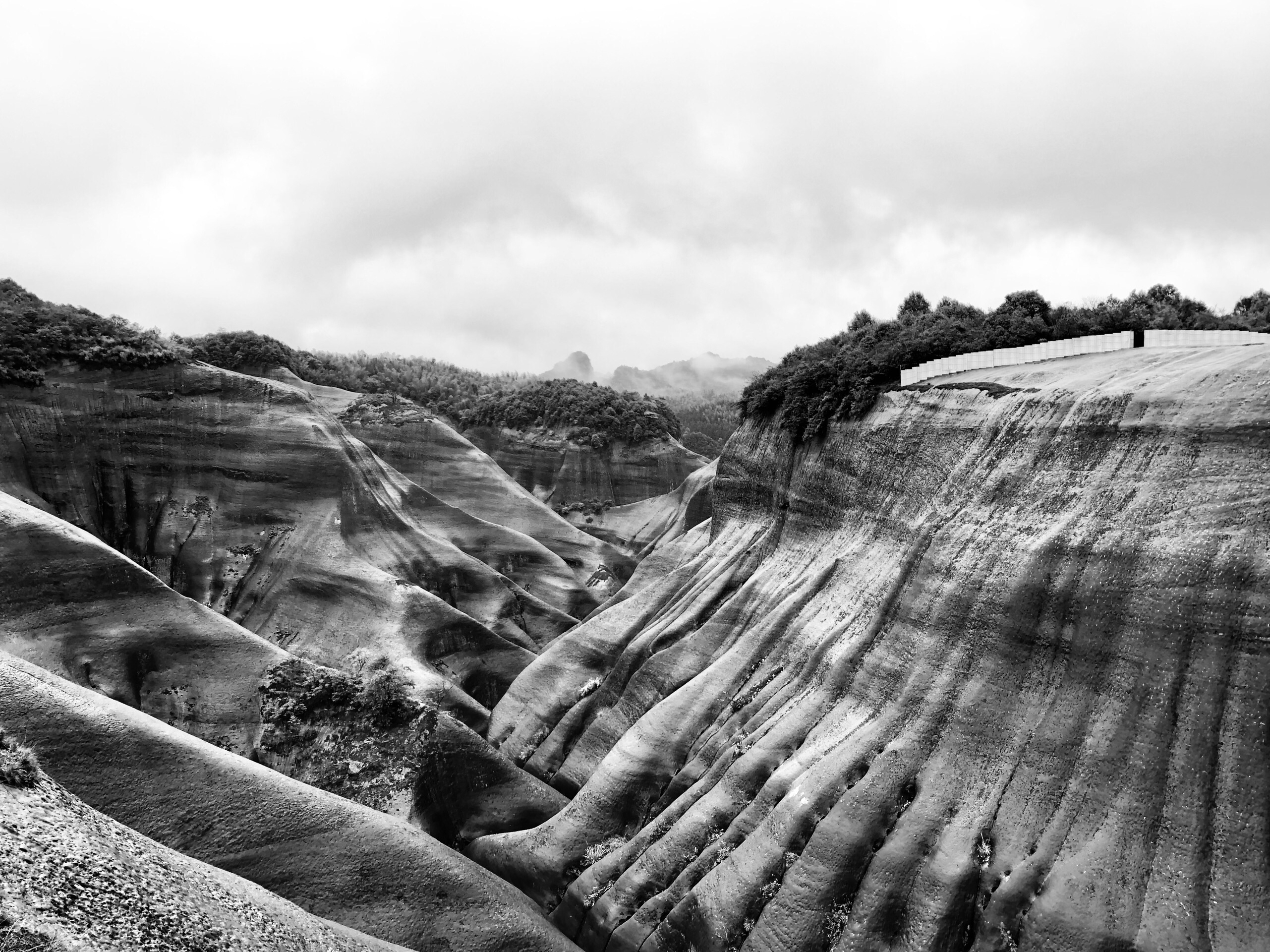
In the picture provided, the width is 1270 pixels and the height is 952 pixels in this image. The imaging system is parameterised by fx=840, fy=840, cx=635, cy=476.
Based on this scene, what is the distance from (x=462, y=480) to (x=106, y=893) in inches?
1833

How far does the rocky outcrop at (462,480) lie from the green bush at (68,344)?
17031mm

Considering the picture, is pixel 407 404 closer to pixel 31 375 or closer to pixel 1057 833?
pixel 31 375

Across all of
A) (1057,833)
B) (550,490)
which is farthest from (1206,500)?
(550,490)

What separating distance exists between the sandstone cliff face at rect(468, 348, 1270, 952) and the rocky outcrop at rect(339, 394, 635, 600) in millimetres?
30874

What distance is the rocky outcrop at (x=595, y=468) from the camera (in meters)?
69.6

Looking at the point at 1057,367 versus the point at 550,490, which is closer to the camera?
the point at 1057,367

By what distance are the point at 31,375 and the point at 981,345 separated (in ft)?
119

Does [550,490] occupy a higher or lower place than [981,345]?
lower

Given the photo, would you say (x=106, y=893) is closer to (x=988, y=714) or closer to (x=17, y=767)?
(x=17, y=767)

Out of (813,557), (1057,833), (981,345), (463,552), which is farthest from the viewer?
(463,552)

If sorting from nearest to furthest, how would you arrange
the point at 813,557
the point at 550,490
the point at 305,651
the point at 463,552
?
the point at 813,557 → the point at 305,651 → the point at 463,552 → the point at 550,490

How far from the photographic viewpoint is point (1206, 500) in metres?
13.0

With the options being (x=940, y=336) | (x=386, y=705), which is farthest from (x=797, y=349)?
(x=386, y=705)

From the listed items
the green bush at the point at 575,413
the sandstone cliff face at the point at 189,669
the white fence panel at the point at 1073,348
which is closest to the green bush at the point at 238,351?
the green bush at the point at 575,413
